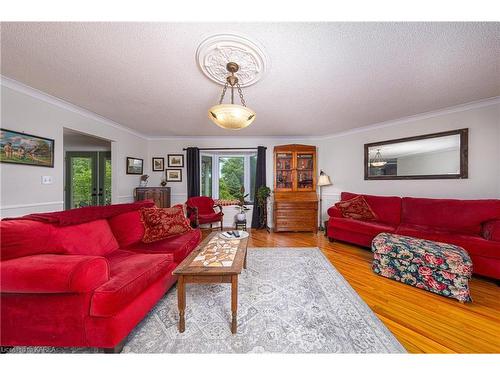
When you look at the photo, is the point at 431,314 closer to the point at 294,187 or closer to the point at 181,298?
the point at 181,298

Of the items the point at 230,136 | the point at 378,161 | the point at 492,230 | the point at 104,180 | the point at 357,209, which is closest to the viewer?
the point at 492,230

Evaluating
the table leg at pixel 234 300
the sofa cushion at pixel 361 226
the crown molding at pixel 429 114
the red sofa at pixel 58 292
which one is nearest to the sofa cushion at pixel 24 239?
the red sofa at pixel 58 292

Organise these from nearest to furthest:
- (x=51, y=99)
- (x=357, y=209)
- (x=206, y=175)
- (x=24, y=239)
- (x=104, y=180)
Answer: (x=24, y=239) < (x=51, y=99) < (x=357, y=209) < (x=206, y=175) < (x=104, y=180)

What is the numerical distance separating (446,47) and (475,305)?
243 cm

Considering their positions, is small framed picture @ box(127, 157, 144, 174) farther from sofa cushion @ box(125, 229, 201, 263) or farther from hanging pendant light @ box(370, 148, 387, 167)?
hanging pendant light @ box(370, 148, 387, 167)

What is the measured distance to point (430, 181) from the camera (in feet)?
10.6

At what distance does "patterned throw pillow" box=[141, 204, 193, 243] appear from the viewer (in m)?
2.22

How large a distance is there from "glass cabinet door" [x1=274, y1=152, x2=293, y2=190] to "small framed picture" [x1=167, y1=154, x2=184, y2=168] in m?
2.55

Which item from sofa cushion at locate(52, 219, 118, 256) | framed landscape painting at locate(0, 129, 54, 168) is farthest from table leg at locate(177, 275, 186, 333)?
A: framed landscape painting at locate(0, 129, 54, 168)

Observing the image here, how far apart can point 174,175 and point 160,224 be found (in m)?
2.84

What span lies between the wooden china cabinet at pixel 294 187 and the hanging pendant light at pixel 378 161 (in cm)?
126

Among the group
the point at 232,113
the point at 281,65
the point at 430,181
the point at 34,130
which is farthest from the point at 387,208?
the point at 34,130
